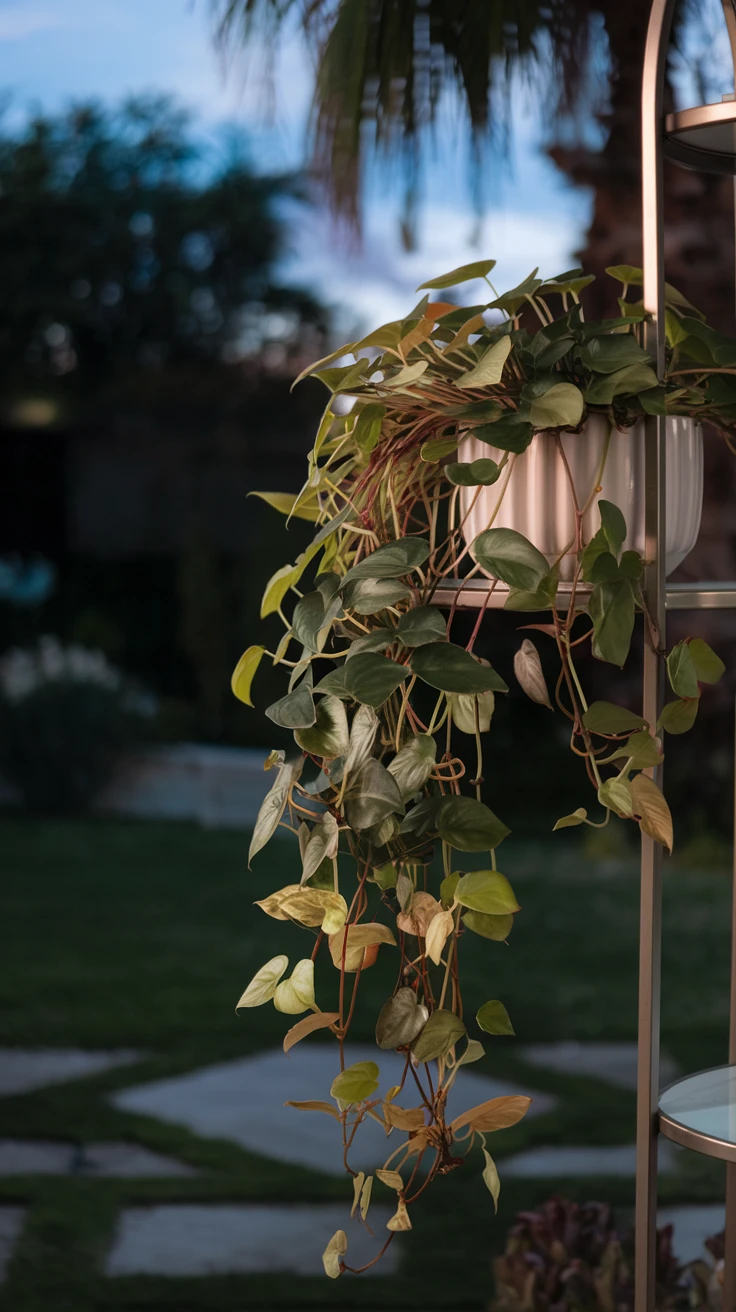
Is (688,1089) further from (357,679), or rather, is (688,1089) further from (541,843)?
(541,843)

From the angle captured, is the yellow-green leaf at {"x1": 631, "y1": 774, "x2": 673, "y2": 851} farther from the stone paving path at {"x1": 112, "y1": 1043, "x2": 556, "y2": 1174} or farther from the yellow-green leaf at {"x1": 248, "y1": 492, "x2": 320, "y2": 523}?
the stone paving path at {"x1": 112, "y1": 1043, "x2": 556, "y2": 1174}

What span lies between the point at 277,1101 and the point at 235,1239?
1.61ft

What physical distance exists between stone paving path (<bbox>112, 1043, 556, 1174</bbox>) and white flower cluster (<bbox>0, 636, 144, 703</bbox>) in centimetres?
269

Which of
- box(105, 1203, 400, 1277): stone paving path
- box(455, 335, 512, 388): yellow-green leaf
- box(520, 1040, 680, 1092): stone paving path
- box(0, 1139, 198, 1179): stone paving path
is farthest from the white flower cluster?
box(455, 335, 512, 388): yellow-green leaf

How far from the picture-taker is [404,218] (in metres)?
2.71

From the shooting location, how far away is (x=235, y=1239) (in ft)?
5.73

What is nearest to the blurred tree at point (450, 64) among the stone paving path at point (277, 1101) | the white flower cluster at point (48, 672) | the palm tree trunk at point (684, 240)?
the palm tree trunk at point (684, 240)

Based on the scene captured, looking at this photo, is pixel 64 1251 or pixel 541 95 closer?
pixel 64 1251

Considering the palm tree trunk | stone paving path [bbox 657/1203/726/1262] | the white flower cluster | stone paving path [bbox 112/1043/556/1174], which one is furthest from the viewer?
the white flower cluster

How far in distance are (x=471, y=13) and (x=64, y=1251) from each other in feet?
6.38

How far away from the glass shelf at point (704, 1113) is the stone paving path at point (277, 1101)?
4.00 ft

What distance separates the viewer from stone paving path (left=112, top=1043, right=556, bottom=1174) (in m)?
2.04

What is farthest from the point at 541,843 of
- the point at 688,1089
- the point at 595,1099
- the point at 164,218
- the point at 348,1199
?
the point at 164,218

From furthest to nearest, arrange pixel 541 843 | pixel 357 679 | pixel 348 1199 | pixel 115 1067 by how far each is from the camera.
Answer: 1. pixel 541 843
2. pixel 115 1067
3. pixel 348 1199
4. pixel 357 679
